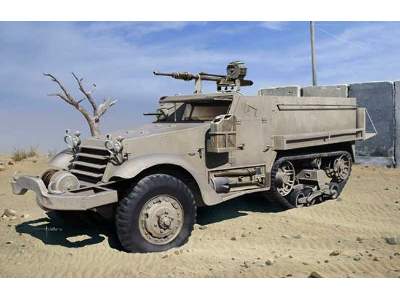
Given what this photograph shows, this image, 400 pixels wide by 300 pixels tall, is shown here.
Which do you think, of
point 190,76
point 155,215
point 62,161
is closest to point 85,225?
point 62,161

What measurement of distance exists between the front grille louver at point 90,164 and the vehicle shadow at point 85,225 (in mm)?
767

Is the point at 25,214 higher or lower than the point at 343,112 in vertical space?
lower

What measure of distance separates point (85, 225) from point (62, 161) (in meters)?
1.00

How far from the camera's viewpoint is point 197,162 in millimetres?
6199

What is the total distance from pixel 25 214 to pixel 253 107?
405 centimetres

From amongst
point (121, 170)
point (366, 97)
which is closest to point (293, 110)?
point (121, 170)

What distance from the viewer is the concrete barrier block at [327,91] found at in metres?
13.6

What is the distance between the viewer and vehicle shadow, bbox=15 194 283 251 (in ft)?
20.2

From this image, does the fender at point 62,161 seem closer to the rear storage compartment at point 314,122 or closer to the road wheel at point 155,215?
the road wheel at point 155,215

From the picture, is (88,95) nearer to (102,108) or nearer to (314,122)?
(102,108)

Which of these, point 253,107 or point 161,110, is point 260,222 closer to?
point 253,107

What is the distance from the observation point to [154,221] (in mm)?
5508

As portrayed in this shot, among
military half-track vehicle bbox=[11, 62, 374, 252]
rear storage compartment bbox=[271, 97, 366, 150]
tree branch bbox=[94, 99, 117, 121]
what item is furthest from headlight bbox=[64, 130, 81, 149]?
tree branch bbox=[94, 99, 117, 121]

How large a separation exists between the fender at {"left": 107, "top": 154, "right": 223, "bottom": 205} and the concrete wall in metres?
8.16
